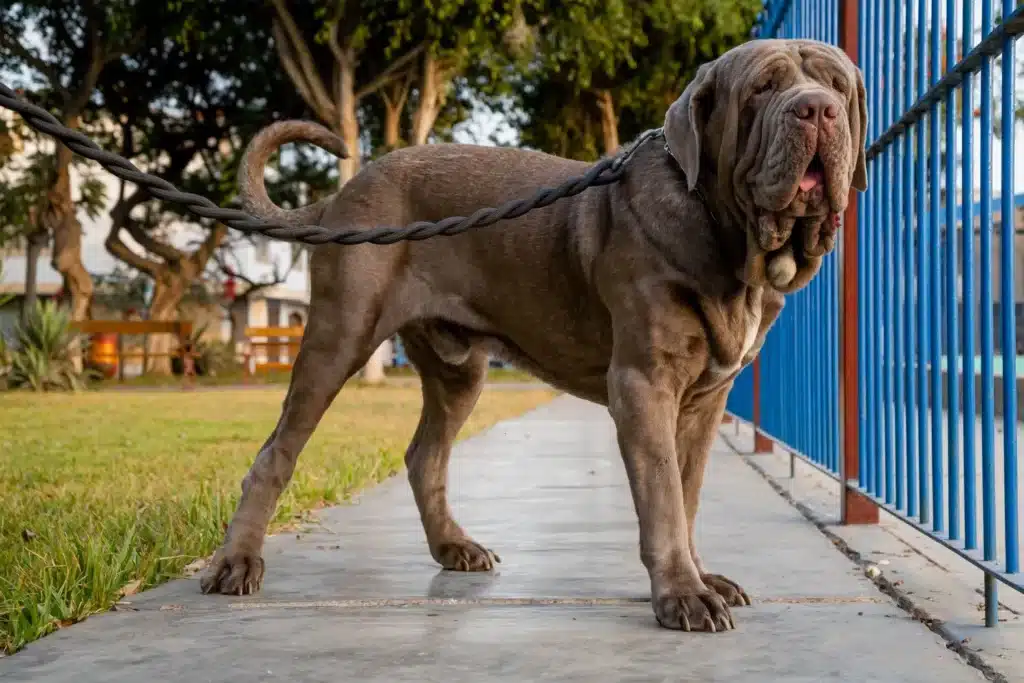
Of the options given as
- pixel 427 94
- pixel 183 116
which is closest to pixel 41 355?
pixel 427 94

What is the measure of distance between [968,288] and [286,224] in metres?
1.92

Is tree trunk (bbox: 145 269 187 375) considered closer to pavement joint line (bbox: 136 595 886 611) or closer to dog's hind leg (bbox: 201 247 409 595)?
dog's hind leg (bbox: 201 247 409 595)

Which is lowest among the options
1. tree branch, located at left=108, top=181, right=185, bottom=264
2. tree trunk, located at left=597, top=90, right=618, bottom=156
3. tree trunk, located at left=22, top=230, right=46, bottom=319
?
tree trunk, located at left=22, top=230, right=46, bottom=319

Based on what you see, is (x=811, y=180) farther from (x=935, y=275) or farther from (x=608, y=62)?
(x=608, y=62)

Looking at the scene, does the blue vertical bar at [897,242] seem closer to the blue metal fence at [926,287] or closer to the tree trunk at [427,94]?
the blue metal fence at [926,287]

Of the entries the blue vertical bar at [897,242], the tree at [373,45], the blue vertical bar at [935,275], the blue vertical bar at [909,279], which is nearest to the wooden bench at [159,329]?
the tree at [373,45]

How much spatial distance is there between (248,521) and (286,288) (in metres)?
52.7

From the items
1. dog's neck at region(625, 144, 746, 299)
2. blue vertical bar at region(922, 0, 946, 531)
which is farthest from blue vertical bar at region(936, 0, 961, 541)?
dog's neck at region(625, 144, 746, 299)

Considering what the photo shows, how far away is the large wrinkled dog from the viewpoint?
11.3 ft

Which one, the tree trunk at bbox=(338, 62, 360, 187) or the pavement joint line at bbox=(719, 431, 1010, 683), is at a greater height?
the tree trunk at bbox=(338, 62, 360, 187)

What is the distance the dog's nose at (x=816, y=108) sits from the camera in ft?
10.6

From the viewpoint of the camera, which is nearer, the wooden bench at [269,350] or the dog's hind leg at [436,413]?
the dog's hind leg at [436,413]

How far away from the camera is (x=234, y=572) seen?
159 inches

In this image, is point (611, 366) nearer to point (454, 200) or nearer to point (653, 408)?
point (653, 408)
